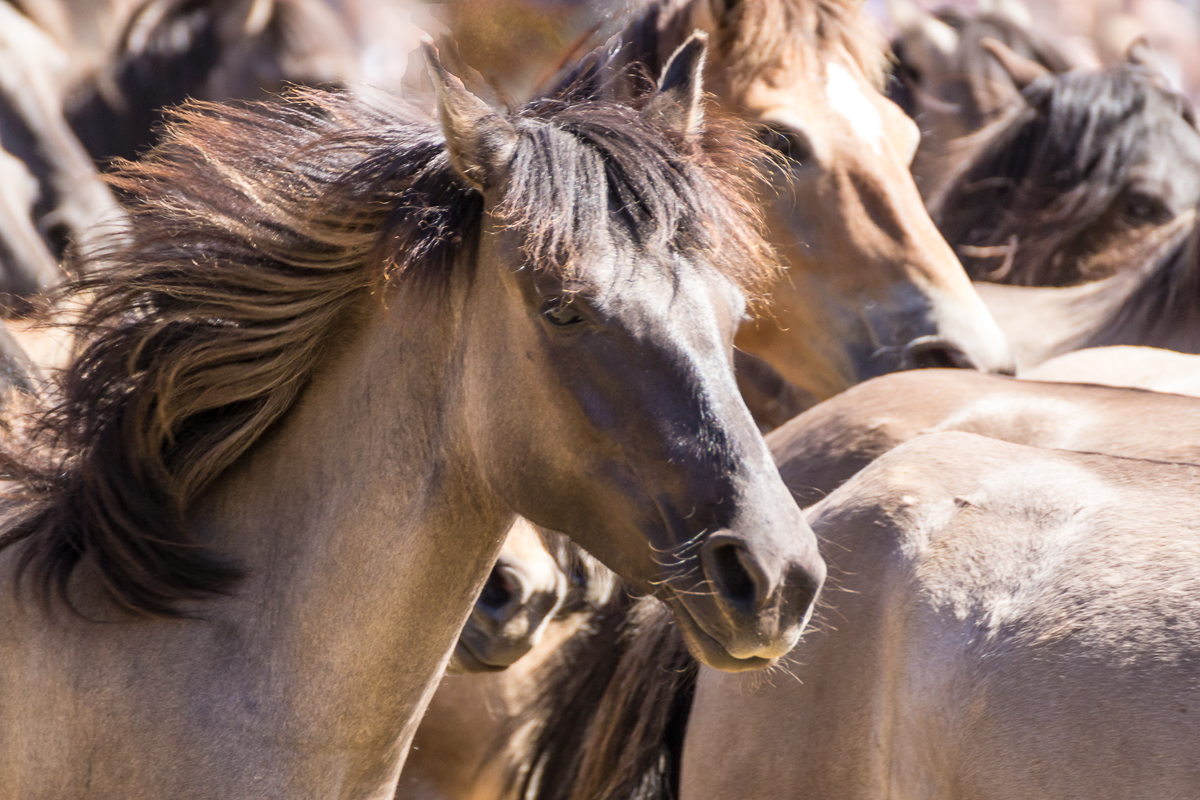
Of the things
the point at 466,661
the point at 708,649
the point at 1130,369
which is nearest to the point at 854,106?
the point at 1130,369

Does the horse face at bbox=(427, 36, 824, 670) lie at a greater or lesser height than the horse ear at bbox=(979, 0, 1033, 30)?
lesser

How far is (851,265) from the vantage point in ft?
11.1

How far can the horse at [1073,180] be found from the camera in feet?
16.1

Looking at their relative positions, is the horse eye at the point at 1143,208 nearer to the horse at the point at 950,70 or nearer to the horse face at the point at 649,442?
the horse at the point at 950,70

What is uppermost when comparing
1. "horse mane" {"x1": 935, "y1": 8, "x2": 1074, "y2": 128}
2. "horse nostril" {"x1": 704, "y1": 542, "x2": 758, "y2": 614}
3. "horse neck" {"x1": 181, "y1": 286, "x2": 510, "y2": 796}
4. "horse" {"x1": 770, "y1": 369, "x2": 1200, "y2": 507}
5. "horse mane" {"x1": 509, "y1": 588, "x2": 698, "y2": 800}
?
"horse mane" {"x1": 935, "y1": 8, "x2": 1074, "y2": 128}

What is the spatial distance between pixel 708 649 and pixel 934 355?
202cm

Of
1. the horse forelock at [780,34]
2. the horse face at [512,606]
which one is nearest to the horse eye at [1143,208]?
the horse forelock at [780,34]

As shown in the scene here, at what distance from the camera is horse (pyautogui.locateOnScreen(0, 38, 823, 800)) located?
5.22 feet

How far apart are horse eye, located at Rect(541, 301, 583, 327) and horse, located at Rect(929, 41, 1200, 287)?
12.7 feet

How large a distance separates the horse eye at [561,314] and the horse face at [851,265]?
5.77 feet

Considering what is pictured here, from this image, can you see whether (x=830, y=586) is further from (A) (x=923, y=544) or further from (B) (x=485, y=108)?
(B) (x=485, y=108)

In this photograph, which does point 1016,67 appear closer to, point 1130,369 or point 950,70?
point 950,70

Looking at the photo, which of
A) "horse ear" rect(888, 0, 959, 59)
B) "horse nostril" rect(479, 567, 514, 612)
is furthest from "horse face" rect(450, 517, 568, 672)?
"horse ear" rect(888, 0, 959, 59)

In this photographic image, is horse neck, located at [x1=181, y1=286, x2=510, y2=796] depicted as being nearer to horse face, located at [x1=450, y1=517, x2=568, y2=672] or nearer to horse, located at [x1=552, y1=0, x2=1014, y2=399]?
horse face, located at [x1=450, y1=517, x2=568, y2=672]
